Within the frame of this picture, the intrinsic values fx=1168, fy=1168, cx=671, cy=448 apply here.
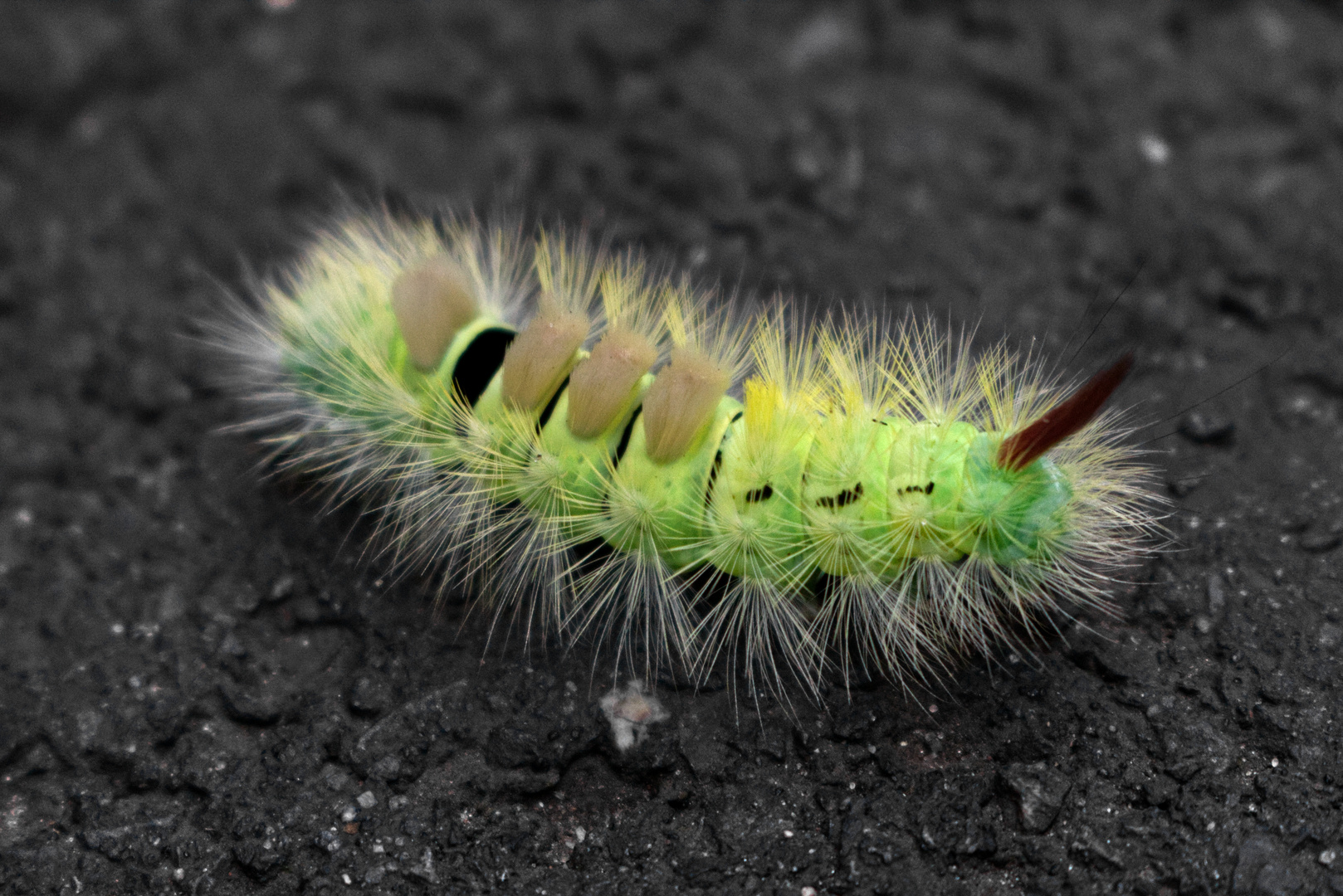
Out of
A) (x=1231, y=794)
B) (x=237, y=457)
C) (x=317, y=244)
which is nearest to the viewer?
(x=1231, y=794)

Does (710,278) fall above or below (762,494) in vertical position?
above

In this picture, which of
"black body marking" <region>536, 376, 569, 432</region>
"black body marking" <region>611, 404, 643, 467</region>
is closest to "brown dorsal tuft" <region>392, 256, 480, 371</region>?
"black body marking" <region>536, 376, 569, 432</region>

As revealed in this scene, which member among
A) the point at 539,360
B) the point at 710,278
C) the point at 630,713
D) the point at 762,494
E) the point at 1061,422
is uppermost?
the point at 710,278

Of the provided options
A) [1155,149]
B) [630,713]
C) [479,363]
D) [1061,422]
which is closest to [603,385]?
[479,363]

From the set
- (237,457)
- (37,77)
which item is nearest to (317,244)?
(237,457)

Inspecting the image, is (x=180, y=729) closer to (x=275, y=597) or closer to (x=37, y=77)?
(x=275, y=597)

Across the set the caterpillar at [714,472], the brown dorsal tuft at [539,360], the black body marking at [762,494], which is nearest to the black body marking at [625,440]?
the caterpillar at [714,472]

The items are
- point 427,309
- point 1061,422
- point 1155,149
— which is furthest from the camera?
point 1155,149

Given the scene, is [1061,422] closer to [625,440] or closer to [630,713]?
[625,440]

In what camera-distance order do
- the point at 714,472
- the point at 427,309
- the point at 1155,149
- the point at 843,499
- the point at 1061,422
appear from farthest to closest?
the point at 1155,149
the point at 427,309
the point at 714,472
the point at 843,499
the point at 1061,422
